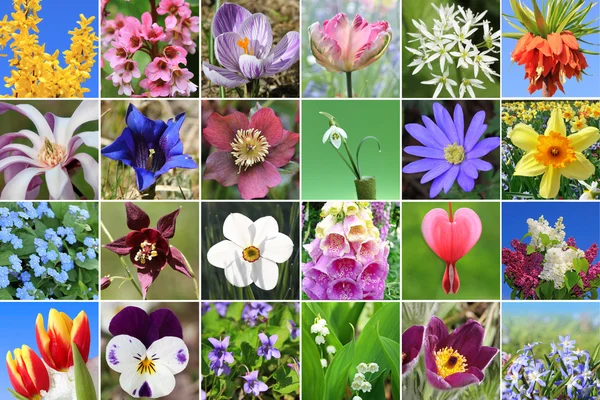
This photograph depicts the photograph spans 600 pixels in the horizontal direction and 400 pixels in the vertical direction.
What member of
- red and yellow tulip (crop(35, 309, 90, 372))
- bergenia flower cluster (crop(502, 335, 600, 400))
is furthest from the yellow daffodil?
red and yellow tulip (crop(35, 309, 90, 372))

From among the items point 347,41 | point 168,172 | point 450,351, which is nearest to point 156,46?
point 168,172

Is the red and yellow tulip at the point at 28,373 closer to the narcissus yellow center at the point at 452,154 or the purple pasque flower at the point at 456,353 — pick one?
the purple pasque flower at the point at 456,353

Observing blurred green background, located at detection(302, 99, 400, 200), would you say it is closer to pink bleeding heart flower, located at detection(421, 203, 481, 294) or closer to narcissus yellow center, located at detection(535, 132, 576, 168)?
pink bleeding heart flower, located at detection(421, 203, 481, 294)

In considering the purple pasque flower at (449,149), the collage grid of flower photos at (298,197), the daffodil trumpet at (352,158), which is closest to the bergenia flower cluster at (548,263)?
the collage grid of flower photos at (298,197)

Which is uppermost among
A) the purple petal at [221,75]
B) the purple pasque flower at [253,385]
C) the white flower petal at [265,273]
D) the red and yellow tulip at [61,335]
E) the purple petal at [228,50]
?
the purple petal at [228,50]

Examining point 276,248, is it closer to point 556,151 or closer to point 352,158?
point 352,158

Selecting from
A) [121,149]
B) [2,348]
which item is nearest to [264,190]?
[121,149]
